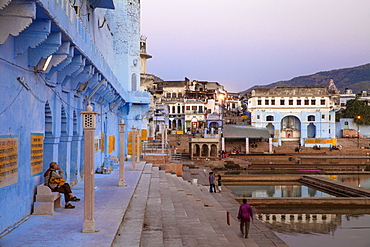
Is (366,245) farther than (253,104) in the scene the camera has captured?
No

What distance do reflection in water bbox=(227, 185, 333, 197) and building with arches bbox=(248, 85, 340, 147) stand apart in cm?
2697

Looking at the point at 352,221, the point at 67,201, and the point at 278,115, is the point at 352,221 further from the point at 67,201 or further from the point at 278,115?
the point at 278,115

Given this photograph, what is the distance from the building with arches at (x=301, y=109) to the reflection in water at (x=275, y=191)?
2697 cm

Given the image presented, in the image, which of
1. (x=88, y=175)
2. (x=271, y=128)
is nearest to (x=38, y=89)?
(x=88, y=175)

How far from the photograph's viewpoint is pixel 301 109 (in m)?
54.2

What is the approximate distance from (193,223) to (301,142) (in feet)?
156

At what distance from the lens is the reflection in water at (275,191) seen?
25000 mm

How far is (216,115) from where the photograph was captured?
58062mm

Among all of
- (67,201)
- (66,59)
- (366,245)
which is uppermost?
(66,59)

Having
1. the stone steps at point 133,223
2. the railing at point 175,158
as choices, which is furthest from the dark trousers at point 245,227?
the railing at point 175,158

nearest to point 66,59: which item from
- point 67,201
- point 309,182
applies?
point 67,201

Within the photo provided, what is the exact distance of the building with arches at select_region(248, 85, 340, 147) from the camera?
53750mm

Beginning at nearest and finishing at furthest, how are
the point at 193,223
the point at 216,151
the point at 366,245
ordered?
1. the point at 193,223
2. the point at 366,245
3. the point at 216,151

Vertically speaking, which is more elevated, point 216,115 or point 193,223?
point 216,115
